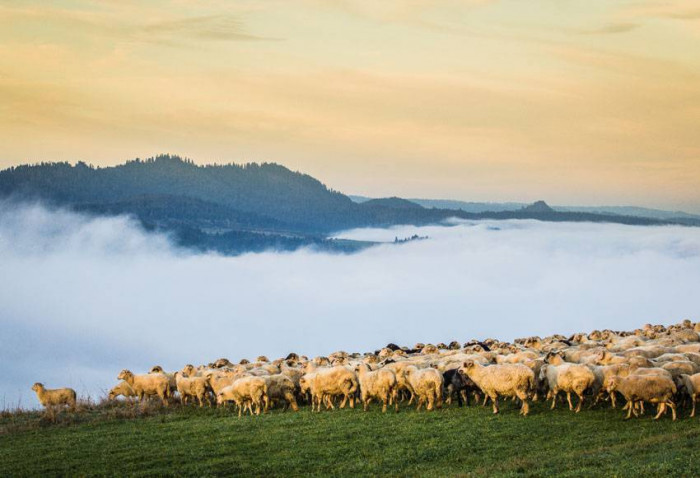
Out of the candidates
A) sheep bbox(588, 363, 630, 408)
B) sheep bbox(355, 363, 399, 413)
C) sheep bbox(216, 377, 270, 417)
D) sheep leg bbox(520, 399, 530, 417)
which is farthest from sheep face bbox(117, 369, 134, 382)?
sheep bbox(588, 363, 630, 408)

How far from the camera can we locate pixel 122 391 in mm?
37125

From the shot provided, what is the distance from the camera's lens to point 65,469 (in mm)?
23203

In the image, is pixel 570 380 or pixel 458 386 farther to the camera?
pixel 458 386

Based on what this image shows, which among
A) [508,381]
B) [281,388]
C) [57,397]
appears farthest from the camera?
[57,397]

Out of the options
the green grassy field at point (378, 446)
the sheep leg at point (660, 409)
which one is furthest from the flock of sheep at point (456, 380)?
the green grassy field at point (378, 446)

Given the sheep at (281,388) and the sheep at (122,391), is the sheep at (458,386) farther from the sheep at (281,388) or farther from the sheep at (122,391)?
the sheep at (122,391)

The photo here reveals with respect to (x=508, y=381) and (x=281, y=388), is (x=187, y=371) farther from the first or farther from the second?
(x=508, y=381)

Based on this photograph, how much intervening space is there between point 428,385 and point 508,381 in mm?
2754

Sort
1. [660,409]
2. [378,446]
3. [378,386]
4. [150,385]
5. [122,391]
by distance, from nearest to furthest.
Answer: [378,446] → [660,409] → [378,386] → [150,385] → [122,391]

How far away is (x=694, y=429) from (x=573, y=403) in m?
5.80

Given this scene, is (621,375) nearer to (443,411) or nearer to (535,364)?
(535,364)

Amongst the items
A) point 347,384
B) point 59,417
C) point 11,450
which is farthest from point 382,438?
point 59,417

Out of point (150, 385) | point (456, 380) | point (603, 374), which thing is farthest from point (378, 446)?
point (150, 385)

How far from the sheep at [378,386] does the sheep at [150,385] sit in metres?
10.1
